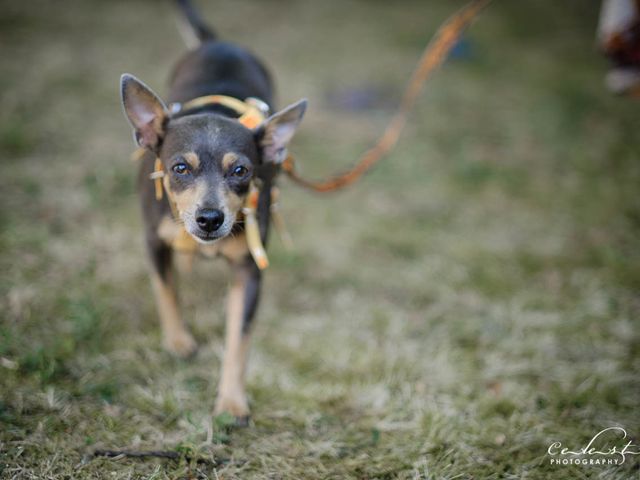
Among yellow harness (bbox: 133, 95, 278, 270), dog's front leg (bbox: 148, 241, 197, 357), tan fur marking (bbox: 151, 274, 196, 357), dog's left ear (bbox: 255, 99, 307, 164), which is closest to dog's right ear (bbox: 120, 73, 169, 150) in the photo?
yellow harness (bbox: 133, 95, 278, 270)

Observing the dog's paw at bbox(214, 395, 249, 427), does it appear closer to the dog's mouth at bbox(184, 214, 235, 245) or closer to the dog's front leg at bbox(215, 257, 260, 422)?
the dog's front leg at bbox(215, 257, 260, 422)

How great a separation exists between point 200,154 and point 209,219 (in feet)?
1.20

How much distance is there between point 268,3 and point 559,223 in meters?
9.24

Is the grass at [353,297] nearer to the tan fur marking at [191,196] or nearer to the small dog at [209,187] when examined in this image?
the small dog at [209,187]

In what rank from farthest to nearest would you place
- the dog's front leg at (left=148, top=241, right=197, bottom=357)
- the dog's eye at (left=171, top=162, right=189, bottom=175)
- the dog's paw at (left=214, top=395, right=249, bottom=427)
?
the dog's front leg at (left=148, top=241, right=197, bottom=357)
the dog's paw at (left=214, top=395, right=249, bottom=427)
the dog's eye at (left=171, top=162, right=189, bottom=175)

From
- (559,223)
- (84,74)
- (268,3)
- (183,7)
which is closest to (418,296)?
(559,223)

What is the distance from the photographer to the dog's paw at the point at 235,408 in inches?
119

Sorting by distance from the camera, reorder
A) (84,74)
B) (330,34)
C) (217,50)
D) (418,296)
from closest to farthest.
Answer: (217,50) < (418,296) < (84,74) < (330,34)

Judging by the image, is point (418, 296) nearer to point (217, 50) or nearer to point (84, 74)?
point (217, 50)

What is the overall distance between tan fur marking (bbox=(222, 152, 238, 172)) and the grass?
143cm

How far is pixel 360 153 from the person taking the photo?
6613mm

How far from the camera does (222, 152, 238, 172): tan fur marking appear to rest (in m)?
2.73

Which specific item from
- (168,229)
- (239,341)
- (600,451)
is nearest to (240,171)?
(168,229)

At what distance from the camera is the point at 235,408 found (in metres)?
3.03
